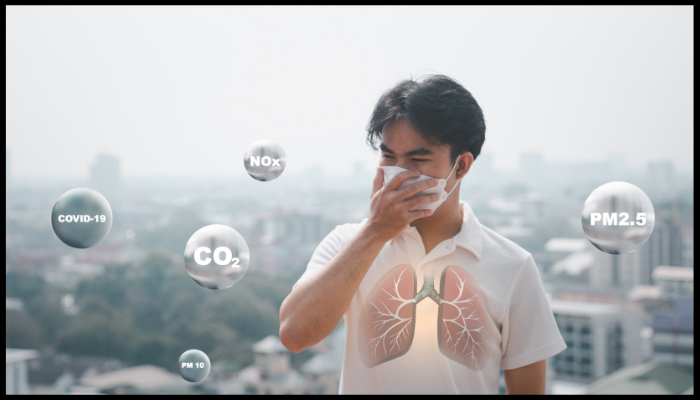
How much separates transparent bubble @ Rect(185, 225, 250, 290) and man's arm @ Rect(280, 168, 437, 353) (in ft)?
2.08

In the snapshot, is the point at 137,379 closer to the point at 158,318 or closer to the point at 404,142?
the point at 158,318

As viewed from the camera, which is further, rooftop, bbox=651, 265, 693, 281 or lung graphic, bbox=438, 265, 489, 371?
rooftop, bbox=651, 265, 693, 281

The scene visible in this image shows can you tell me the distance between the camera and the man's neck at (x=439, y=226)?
120 centimetres

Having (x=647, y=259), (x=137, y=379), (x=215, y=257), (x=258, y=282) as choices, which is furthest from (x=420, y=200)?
(x=137, y=379)

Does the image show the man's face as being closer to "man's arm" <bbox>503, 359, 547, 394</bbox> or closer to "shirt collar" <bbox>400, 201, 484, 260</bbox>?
"shirt collar" <bbox>400, 201, 484, 260</bbox>

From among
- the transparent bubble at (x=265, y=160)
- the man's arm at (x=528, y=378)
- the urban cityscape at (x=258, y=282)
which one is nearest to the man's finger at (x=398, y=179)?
the man's arm at (x=528, y=378)

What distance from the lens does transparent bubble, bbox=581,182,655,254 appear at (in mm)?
1393

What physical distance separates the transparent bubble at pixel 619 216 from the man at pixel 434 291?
1.33 feet

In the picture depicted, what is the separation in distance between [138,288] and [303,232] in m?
6.63

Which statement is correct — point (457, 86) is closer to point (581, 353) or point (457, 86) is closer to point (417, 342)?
point (417, 342)

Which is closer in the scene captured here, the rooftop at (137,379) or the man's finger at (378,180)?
the man's finger at (378,180)

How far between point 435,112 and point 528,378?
0.59 metres

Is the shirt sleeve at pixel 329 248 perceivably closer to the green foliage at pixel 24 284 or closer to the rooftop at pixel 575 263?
the rooftop at pixel 575 263

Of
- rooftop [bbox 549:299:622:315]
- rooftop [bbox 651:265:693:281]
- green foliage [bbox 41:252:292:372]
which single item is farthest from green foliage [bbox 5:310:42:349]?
rooftop [bbox 651:265:693:281]
